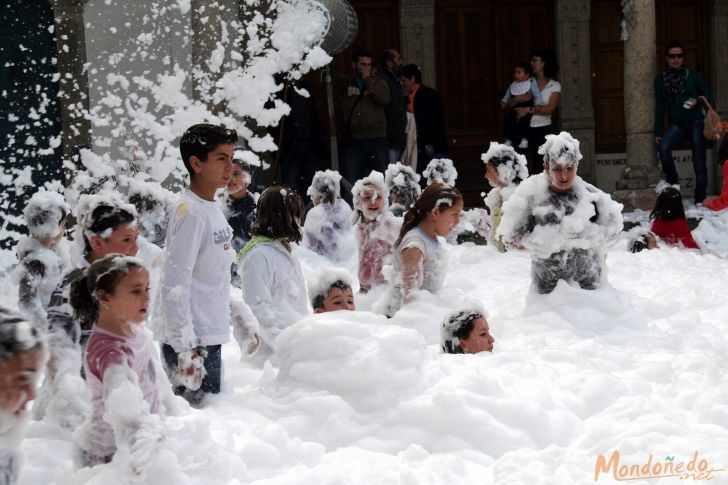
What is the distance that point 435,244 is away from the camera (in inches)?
254

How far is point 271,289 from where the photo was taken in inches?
229

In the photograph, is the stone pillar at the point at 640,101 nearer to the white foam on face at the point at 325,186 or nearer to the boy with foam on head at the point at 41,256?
the white foam on face at the point at 325,186

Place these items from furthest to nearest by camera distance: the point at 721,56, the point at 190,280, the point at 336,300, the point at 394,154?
the point at 721,56, the point at 394,154, the point at 336,300, the point at 190,280

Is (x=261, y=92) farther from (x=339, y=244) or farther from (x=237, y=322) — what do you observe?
(x=237, y=322)

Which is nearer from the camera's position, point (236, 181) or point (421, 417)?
point (421, 417)

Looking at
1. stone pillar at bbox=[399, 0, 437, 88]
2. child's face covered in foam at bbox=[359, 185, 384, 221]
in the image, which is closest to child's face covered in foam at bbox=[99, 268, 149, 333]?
child's face covered in foam at bbox=[359, 185, 384, 221]

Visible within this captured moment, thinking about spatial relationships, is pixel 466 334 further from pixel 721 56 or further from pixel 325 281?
pixel 721 56

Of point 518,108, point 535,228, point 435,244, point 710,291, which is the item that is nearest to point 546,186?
Result: point 535,228

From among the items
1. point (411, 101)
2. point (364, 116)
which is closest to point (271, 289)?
point (364, 116)

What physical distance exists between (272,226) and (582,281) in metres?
2.10

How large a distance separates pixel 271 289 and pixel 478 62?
31.0 ft

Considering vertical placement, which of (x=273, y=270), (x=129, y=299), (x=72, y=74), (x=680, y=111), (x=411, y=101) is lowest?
(x=273, y=270)

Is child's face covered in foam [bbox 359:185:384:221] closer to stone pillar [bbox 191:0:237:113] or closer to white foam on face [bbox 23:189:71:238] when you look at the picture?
white foam on face [bbox 23:189:71:238]

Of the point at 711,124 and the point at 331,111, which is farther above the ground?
the point at 331,111
